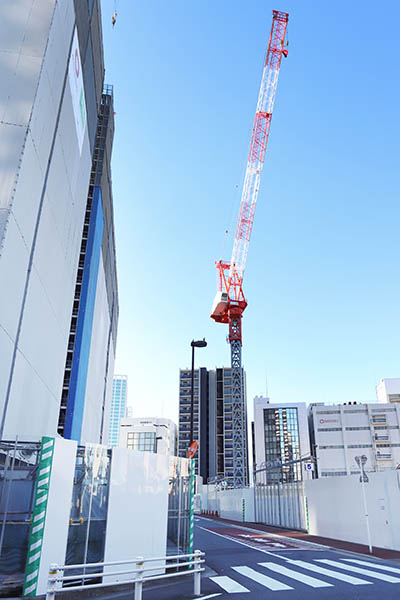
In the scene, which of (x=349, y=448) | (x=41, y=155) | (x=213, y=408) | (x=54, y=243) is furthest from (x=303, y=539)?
(x=213, y=408)

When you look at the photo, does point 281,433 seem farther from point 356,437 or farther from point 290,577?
point 290,577

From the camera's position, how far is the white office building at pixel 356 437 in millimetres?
92375

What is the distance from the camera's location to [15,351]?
478 inches

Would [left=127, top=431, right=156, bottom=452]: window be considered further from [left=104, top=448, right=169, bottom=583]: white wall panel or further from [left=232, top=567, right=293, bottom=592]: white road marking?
[left=104, top=448, right=169, bottom=583]: white wall panel

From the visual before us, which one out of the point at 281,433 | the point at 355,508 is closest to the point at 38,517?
the point at 355,508

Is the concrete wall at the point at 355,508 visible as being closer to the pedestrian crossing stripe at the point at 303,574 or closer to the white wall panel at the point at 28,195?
the pedestrian crossing stripe at the point at 303,574

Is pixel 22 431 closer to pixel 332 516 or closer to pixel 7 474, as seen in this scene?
pixel 7 474

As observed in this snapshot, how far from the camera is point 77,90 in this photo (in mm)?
18500

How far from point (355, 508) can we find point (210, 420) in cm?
11367

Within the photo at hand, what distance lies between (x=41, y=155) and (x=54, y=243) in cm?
360

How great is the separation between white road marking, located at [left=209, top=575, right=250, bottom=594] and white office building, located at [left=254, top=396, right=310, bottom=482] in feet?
372

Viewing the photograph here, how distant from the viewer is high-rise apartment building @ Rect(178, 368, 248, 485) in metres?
124

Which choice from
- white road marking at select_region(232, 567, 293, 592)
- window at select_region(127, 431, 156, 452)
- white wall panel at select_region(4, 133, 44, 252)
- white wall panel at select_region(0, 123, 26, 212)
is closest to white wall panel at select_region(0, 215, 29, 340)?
white wall panel at select_region(4, 133, 44, 252)

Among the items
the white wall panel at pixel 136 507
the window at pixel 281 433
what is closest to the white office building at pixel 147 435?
the window at pixel 281 433
